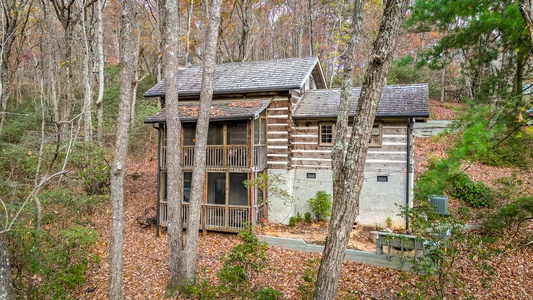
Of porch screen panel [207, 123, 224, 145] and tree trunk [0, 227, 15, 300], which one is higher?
porch screen panel [207, 123, 224, 145]

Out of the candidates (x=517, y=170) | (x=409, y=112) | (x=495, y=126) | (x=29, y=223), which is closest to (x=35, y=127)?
(x=29, y=223)

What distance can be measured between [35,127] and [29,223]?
12322 millimetres

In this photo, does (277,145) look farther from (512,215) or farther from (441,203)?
(512,215)

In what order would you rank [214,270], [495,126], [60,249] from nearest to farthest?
[495,126]
[60,249]
[214,270]

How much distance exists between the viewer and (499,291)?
708cm

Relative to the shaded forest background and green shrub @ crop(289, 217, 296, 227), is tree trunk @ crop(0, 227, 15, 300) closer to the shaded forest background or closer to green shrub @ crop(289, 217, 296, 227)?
the shaded forest background

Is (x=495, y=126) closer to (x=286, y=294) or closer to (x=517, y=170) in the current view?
(x=286, y=294)

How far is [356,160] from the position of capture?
4730 mm

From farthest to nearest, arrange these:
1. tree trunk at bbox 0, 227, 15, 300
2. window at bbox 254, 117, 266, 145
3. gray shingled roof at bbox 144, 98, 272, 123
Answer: window at bbox 254, 117, 266, 145 → gray shingled roof at bbox 144, 98, 272, 123 → tree trunk at bbox 0, 227, 15, 300

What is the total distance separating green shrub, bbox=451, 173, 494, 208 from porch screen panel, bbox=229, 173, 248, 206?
9.22 m

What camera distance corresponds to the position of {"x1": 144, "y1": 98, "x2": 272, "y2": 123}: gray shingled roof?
10.9 meters

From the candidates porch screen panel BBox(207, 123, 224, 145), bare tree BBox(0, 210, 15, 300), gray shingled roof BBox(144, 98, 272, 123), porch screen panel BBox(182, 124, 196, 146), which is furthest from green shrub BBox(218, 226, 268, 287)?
porch screen panel BBox(182, 124, 196, 146)

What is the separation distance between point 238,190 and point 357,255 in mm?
5260

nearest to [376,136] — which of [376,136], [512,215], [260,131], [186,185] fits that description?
[376,136]
